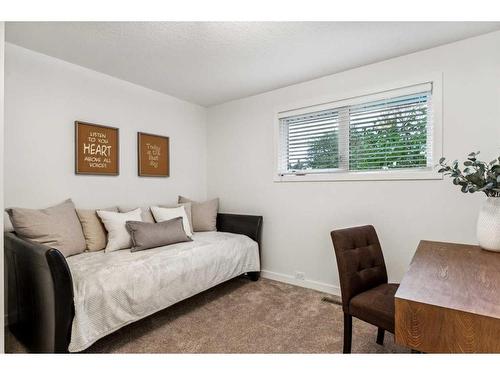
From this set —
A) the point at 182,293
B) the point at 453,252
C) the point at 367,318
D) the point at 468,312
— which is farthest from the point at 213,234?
the point at 468,312

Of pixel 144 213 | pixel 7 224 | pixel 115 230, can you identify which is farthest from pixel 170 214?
pixel 7 224

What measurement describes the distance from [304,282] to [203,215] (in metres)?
1.40

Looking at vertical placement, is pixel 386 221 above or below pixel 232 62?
below

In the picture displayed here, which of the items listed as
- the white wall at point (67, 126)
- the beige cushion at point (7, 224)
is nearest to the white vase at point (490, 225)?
the white wall at point (67, 126)

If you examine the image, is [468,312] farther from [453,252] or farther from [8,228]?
[8,228]

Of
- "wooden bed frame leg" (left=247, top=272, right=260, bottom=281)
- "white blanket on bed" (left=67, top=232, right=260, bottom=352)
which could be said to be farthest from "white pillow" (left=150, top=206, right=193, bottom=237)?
"wooden bed frame leg" (left=247, top=272, right=260, bottom=281)

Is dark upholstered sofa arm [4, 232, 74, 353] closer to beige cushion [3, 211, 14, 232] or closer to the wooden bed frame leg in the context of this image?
beige cushion [3, 211, 14, 232]

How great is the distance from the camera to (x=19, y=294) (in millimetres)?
1893

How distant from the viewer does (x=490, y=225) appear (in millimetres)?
1620

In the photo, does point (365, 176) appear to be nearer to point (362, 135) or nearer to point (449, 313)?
point (362, 135)

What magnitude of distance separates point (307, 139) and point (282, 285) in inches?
65.1

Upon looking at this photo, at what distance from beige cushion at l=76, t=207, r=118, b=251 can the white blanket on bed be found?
11 cm

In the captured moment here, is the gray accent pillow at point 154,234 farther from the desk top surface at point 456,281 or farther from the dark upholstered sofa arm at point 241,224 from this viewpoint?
the desk top surface at point 456,281

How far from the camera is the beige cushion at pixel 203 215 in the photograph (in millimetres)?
3240
